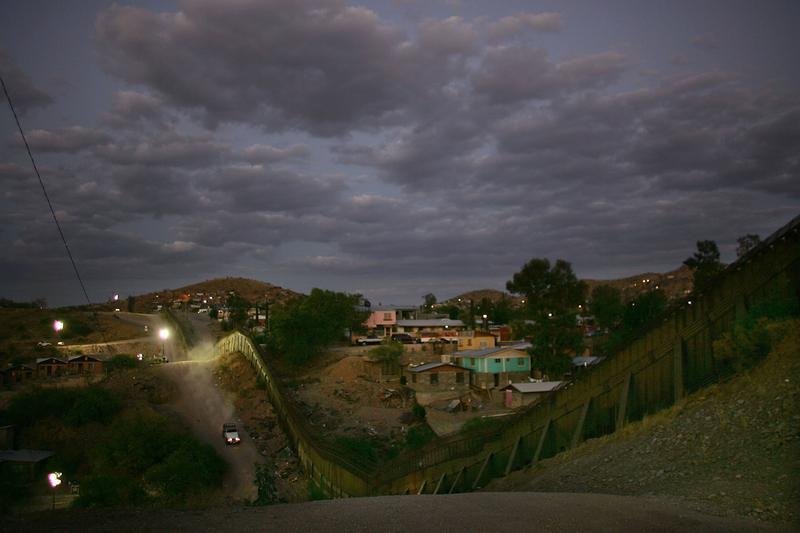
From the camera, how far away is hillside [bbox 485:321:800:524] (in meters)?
9.63

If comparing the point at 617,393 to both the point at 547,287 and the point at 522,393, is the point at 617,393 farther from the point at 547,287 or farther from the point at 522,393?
the point at 547,287

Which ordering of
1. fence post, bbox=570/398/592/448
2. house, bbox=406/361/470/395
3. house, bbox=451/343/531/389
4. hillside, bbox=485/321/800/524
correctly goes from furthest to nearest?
house, bbox=451/343/531/389, house, bbox=406/361/470/395, fence post, bbox=570/398/592/448, hillside, bbox=485/321/800/524

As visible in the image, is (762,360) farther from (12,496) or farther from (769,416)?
(12,496)

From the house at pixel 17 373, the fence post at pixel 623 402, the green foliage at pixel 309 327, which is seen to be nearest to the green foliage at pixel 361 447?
the fence post at pixel 623 402

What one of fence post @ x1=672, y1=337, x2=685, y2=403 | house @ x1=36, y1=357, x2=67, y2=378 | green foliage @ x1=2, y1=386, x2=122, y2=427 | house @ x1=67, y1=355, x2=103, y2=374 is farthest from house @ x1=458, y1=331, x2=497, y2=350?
fence post @ x1=672, y1=337, x2=685, y2=403

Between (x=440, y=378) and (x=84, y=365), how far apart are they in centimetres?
4983

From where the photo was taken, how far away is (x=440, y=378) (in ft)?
189

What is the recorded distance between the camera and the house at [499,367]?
189 feet

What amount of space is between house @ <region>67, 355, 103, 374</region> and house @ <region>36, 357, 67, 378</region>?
0.79m

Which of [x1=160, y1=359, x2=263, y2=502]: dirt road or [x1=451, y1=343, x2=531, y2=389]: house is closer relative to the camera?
[x1=160, y1=359, x2=263, y2=502]: dirt road

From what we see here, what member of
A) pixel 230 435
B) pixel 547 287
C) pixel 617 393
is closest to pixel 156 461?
pixel 230 435

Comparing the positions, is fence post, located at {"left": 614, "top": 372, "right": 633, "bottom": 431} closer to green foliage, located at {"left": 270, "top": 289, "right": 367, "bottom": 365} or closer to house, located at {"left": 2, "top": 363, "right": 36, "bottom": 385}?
green foliage, located at {"left": 270, "top": 289, "right": 367, "bottom": 365}

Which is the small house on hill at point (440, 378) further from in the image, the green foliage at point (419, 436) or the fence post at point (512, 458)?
the fence post at point (512, 458)

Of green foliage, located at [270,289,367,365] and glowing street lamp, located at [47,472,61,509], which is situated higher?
green foliage, located at [270,289,367,365]
